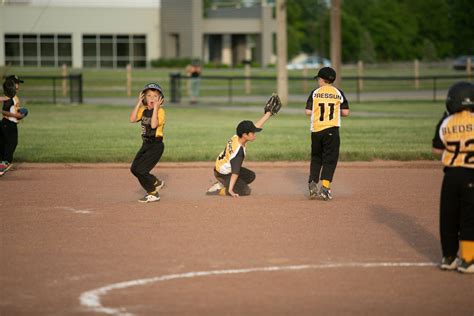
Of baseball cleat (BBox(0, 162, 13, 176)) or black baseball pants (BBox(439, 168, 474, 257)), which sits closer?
black baseball pants (BBox(439, 168, 474, 257))

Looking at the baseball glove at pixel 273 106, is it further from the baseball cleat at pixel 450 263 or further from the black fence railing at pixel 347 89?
the black fence railing at pixel 347 89

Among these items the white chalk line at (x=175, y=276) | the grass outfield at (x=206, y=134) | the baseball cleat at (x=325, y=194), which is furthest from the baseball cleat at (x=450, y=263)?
the grass outfield at (x=206, y=134)

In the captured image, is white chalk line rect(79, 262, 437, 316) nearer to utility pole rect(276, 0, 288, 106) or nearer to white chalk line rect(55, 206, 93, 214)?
white chalk line rect(55, 206, 93, 214)

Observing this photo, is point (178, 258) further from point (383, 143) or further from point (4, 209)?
point (383, 143)

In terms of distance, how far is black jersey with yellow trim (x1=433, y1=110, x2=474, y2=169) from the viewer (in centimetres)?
866

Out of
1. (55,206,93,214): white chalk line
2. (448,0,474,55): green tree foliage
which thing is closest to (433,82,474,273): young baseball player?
(55,206,93,214): white chalk line

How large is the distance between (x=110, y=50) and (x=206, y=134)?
55738mm

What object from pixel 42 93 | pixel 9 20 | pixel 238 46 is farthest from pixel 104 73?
pixel 238 46

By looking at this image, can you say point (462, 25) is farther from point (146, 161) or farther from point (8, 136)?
point (146, 161)

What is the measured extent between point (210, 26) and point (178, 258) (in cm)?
Result: 7819

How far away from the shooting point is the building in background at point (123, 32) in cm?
7256

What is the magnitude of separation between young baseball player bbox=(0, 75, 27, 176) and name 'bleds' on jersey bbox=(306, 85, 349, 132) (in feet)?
16.4

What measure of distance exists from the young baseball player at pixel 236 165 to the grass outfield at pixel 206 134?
4.53m

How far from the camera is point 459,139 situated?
28.5ft
